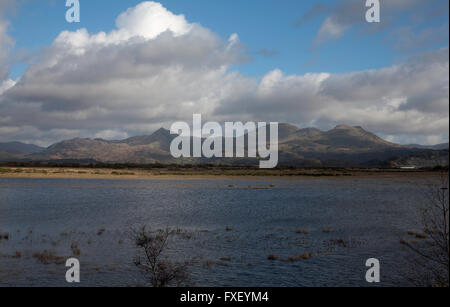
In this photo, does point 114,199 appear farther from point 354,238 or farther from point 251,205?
point 354,238

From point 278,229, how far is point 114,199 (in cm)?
3651

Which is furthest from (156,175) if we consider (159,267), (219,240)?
(159,267)

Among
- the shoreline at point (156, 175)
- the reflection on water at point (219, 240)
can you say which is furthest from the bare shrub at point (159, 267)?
the shoreline at point (156, 175)

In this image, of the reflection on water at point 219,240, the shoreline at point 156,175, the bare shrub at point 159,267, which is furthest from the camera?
the shoreline at point 156,175

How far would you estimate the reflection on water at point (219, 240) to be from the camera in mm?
23281

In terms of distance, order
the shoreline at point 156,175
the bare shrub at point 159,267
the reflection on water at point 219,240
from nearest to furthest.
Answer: the bare shrub at point 159,267 → the reflection on water at point 219,240 → the shoreline at point 156,175

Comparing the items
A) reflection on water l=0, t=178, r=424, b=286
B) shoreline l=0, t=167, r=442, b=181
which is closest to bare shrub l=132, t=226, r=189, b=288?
reflection on water l=0, t=178, r=424, b=286

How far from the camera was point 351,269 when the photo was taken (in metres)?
25.1

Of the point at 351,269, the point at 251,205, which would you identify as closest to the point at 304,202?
the point at 251,205

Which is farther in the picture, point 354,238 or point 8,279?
point 354,238

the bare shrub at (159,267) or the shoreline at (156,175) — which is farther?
the shoreline at (156,175)

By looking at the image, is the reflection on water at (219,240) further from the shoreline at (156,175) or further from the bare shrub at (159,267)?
the shoreline at (156,175)

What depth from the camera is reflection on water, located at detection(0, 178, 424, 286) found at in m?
23.3

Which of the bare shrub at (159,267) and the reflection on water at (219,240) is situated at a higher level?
the bare shrub at (159,267)
